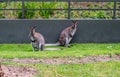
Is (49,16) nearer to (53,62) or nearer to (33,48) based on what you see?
(33,48)

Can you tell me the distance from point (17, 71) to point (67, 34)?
4.79 metres

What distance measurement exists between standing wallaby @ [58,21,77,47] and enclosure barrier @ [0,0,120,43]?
1.10 feet

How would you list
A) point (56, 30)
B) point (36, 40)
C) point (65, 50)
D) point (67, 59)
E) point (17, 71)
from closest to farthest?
point (17, 71) < point (67, 59) < point (65, 50) < point (36, 40) < point (56, 30)

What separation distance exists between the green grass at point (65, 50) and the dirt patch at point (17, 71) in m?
1.51

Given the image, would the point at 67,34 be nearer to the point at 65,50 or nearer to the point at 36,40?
the point at 65,50

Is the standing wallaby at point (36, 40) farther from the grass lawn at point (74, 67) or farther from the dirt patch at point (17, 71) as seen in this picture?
the dirt patch at point (17, 71)

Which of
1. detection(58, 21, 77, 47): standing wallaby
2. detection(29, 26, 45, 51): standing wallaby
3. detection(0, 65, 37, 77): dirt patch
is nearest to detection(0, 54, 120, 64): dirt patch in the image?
detection(0, 65, 37, 77): dirt patch

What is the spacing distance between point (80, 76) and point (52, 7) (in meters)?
5.94

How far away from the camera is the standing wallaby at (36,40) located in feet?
43.1

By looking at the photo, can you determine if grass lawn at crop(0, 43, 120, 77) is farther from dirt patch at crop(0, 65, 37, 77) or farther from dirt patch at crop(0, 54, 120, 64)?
dirt patch at crop(0, 54, 120, 64)

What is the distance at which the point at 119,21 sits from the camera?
14.5 m

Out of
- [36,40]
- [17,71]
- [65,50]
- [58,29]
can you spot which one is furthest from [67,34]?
[17,71]

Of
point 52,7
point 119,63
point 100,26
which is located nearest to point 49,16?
point 52,7

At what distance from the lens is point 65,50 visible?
42.7ft
